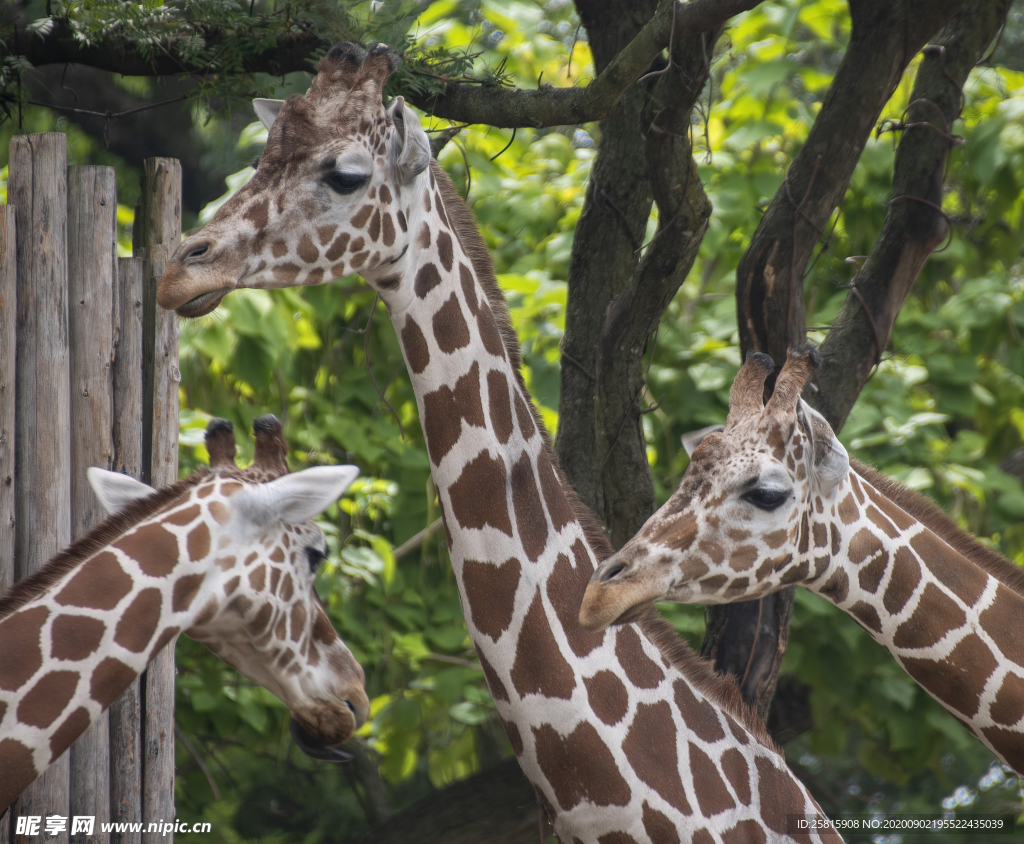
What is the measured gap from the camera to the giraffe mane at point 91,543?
8.80 ft

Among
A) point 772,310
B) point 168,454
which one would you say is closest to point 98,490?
point 168,454

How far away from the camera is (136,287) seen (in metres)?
3.45

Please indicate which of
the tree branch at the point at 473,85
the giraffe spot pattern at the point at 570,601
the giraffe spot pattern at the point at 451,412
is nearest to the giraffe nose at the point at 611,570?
the giraffe spot pattern at the point at 570,601

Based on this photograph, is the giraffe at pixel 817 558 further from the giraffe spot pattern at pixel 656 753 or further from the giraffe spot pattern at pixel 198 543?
the giraffe spot pattern at pixel 198 543

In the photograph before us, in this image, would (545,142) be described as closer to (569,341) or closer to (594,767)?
(569,341)

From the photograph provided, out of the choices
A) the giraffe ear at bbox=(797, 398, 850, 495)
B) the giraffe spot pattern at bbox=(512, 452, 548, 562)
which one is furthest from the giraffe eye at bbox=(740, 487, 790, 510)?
the giraffe spot pattern at bbox=(512, 452, 548, 562)

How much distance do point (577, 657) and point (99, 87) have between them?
6.40 meters

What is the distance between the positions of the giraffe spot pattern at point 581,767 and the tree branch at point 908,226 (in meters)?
1.64

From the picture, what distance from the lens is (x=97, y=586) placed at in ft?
8.69

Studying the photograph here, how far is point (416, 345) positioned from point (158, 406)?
45.9 inches

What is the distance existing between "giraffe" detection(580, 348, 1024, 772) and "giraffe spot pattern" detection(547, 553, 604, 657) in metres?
0.26

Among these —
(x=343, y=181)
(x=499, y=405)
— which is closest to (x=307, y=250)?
(x=343, y=181)

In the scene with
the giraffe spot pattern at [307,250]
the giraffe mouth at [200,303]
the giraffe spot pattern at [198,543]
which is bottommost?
the giraffe spot pattern at [198,543]

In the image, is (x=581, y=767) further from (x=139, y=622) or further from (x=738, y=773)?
(x=139, y=622)
